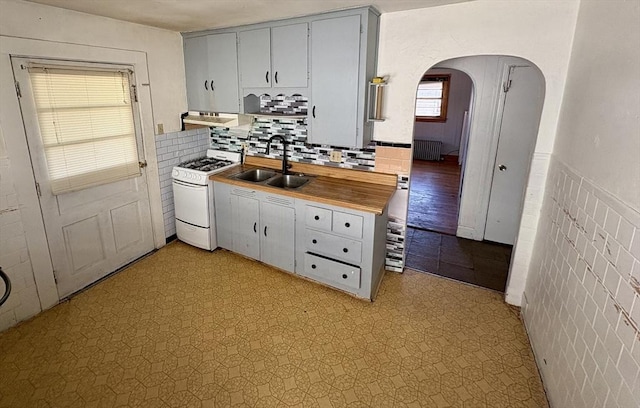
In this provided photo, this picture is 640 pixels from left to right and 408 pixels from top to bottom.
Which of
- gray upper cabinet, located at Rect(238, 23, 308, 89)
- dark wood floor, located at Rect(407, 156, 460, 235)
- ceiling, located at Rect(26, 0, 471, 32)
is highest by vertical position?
ceiling, located at Rect(26, 0, 471, 32)

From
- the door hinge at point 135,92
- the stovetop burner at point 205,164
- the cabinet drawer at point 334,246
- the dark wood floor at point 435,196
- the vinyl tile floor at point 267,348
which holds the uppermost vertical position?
the door hinge at point 135,92

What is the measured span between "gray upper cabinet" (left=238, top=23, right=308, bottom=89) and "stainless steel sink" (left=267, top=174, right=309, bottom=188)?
0.90 metres

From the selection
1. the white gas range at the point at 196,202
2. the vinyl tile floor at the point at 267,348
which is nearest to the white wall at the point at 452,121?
the vinyl tile floor at the point at 267,348

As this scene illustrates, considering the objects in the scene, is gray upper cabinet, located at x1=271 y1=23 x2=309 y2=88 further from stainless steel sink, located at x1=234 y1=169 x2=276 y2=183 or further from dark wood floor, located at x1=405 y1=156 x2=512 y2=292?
dark wood floor, located at x1=405 y1=156 x2=512 y2=292

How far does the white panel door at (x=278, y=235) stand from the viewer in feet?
10.2

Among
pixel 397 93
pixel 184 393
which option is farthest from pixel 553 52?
pixel 184 393

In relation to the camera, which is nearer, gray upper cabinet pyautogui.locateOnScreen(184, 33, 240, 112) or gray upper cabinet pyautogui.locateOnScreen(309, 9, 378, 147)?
gray upper cabinet pyautogui.locateOnScreen(309, 9, 378, 147)

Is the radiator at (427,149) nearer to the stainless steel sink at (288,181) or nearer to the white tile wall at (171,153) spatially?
the stainless steel sink at (288,181)

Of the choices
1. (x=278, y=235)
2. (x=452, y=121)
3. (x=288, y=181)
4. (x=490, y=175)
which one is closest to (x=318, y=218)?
(x=278, y=235)

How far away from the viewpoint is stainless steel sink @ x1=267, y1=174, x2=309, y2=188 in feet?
11.2

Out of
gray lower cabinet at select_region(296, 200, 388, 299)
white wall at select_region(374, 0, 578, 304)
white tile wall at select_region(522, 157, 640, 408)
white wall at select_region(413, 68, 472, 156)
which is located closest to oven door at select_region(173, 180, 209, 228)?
gray lower cabinet at select_region(296, 200, 388, 299)

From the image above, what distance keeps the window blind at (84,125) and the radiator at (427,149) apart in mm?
7310

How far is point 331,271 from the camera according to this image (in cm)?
299

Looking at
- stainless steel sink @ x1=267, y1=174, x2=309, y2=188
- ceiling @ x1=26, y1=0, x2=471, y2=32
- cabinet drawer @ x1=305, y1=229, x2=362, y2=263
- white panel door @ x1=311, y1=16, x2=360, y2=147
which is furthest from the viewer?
stainless steel sink @ x1=267, y1=174, x2=309, y2=188
